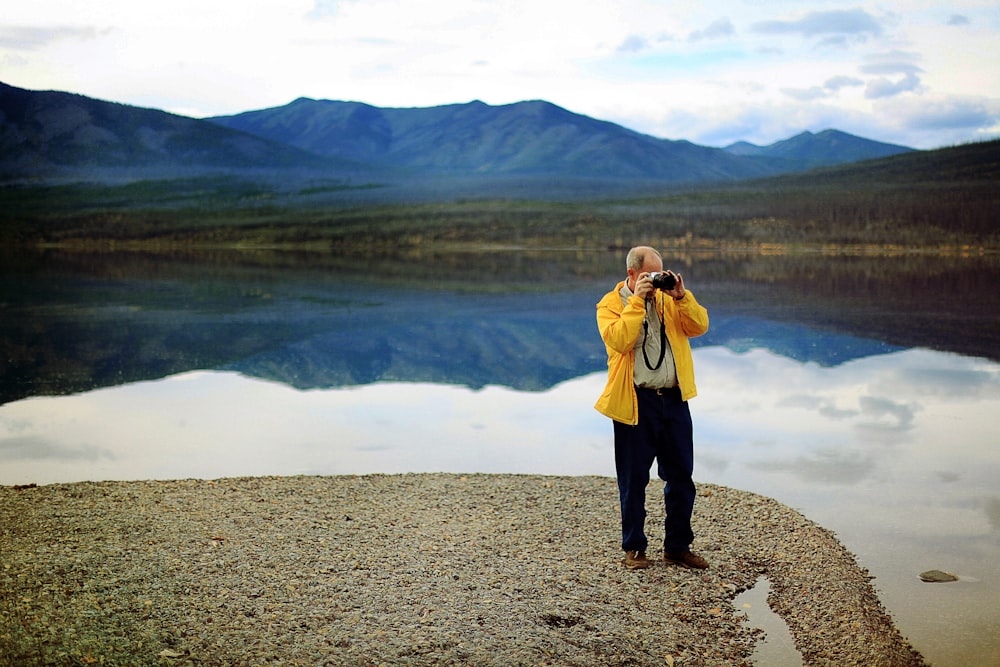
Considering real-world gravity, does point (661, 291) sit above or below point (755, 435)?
above

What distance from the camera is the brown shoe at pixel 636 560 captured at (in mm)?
6207

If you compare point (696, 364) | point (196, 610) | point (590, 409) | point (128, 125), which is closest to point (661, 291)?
point (196, 610)

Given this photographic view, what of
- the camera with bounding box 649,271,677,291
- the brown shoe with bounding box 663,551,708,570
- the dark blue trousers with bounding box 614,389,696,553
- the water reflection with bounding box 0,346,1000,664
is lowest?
the water reflection with bounding box 0,346,1000,664

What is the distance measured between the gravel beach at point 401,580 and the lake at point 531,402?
1.85 ft

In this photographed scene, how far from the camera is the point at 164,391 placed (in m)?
13.5

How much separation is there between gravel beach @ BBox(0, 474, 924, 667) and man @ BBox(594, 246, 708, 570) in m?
0.57

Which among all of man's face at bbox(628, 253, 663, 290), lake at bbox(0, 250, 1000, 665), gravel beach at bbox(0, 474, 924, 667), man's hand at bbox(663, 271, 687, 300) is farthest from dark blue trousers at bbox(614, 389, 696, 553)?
lake at bbox(0, 250, 1000, 665)

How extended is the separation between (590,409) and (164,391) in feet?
18.2

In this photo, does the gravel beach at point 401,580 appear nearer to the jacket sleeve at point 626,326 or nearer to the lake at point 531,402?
the lake at point 531,402

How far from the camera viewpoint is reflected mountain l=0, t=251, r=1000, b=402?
51.5ft

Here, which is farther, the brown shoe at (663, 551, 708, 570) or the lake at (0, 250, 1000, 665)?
the lake at (0, 250, 1000, 665)

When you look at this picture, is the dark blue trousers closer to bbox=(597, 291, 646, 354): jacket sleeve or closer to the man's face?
bbox=(597, 291, 646, 354): jacket sleeve

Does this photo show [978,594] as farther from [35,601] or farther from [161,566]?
[35,601]

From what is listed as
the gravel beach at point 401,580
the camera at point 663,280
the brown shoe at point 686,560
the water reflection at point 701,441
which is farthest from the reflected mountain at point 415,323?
the camera at point 663,280
